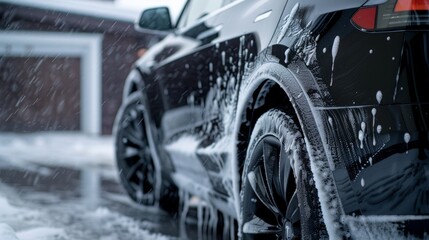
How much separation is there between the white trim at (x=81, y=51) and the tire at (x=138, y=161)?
38.6 feet

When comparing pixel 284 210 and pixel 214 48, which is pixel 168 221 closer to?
pixel 214 48

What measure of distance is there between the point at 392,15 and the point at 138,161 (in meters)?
3.58

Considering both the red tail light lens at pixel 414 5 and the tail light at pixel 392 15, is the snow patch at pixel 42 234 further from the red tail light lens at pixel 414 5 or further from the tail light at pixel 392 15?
the red tail light lens at pixel 414 5

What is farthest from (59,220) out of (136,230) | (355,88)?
(355,88)

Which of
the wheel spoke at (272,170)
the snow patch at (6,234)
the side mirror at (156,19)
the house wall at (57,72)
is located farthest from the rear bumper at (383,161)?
the house wall at (57,72)

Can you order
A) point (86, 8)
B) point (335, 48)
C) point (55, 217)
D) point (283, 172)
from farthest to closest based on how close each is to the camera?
point (86, 8), point (55, 217), point (283, 172), point (335, 48)

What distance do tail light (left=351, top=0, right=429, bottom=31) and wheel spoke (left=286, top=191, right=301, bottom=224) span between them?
0.66 meters

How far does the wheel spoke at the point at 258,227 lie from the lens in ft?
8.95

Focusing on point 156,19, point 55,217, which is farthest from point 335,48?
point 55,217

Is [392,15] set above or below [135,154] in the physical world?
above

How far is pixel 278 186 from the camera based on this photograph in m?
2.62

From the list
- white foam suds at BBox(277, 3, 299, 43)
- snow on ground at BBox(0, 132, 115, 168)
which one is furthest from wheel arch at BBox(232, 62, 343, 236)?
snow on ground at BBox(0, 132, 115, 168)

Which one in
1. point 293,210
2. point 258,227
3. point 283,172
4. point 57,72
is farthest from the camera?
point 57,72

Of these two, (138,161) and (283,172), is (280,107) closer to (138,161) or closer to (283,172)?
(283,172)
